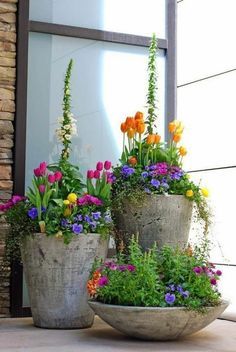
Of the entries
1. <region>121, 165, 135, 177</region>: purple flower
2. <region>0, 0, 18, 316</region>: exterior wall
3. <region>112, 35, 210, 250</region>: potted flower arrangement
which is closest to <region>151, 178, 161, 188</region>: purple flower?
<region>112, 35, 210, 250</region>: potted flower arrangement

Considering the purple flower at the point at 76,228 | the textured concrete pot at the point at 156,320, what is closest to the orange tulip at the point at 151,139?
the purple flower at the point at 76,228

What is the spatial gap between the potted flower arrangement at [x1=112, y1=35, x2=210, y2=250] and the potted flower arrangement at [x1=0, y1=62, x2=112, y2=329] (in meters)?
0.13

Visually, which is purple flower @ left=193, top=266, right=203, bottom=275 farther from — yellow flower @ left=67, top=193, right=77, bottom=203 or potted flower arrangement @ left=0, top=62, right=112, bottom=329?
yellow flower @ left=67, top=193, right=77, bottom=203

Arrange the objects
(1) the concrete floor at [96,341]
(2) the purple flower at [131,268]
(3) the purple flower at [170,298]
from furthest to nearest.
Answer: (2) the purple flower at [131,268] < (3) the purple flower at [170,298] < (1) the concrete floor at [96,341]

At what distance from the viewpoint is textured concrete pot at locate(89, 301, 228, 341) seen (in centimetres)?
257

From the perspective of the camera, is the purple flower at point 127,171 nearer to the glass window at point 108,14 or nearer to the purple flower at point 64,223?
the purple flower at point 64,223

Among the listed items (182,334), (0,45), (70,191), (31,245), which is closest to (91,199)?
(70,191)

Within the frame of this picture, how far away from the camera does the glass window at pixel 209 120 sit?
3.70 metres

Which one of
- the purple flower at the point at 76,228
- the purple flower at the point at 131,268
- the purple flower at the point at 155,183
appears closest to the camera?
the purple flower at the point at 131,268

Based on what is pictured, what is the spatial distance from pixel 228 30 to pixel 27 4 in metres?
1.14

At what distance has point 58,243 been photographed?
2955 millimetres

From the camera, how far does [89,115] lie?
149 inches

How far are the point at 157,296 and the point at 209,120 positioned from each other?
1.51 meters

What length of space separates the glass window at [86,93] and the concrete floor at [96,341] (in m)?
0.99
